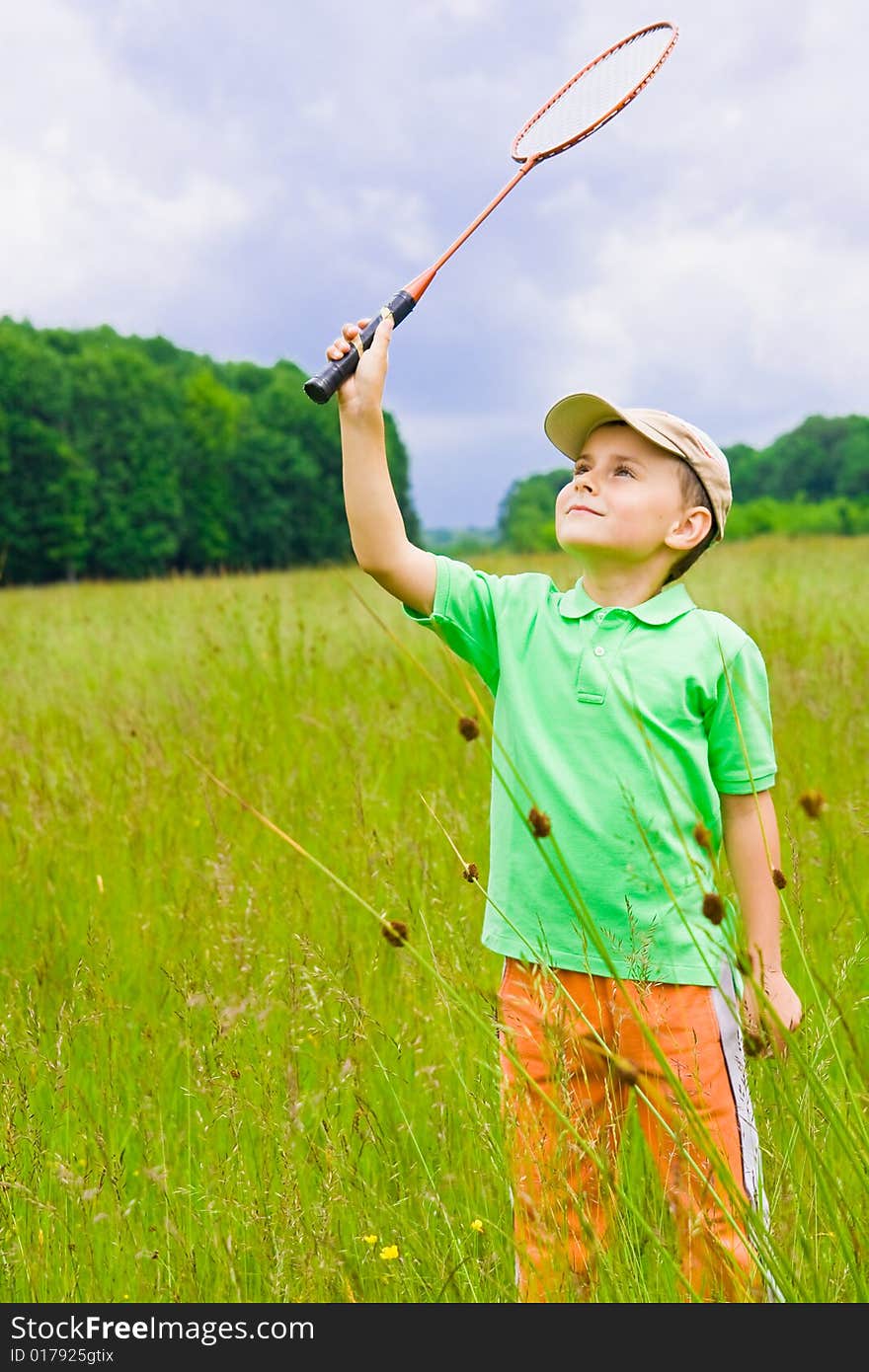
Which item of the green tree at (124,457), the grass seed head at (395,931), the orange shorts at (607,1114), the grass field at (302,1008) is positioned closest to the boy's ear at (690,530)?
the grass field at (302,1008)

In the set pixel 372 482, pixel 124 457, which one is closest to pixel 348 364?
pixel 372 482

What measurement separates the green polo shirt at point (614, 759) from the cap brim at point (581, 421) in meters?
0.25

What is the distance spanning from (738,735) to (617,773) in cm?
20

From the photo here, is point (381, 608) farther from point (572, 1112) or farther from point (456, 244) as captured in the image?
point (572, 1112)

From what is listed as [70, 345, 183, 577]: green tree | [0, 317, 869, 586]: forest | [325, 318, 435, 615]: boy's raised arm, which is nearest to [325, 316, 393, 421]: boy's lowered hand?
[325, 318, 435, 615]: boy's raised arm

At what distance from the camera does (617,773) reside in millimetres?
1634

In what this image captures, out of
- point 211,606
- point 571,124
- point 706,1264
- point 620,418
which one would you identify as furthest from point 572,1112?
point 211,606

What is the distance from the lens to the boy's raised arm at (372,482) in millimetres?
1658

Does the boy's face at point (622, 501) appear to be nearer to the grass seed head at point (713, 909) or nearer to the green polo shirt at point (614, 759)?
the green polo shirt at point (614, 759)

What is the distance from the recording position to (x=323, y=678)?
16.4ft

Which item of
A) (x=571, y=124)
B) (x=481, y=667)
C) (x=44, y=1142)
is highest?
(x=571, y=124)

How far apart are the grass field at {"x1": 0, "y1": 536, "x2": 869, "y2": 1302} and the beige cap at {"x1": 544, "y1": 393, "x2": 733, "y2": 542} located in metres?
0.46

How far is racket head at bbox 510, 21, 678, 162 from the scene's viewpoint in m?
2.16
